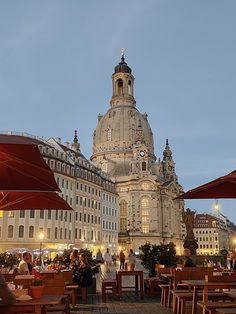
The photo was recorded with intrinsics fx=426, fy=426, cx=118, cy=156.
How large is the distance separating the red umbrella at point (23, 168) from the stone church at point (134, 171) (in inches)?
3940

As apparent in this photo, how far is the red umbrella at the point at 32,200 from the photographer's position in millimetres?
13359

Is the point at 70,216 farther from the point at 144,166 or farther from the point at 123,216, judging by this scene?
the point at 144,166

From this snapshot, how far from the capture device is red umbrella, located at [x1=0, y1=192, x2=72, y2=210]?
43.8 ft

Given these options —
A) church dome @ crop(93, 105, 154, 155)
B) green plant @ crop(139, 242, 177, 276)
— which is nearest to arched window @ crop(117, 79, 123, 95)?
church dome @ crop(93, 105, 154, 155)

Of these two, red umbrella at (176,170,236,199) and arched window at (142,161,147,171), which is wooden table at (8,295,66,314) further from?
arched window at (142,161,147,171)

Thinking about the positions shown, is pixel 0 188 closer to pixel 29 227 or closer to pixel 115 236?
pixel 29 227

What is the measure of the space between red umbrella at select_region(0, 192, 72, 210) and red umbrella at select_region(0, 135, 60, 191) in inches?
158

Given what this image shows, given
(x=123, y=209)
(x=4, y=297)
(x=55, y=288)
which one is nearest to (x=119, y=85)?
(x=123, y=209)

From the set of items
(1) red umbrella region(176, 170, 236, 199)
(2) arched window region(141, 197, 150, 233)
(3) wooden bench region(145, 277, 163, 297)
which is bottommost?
(3) wooden bench region(145, 277, 163, 297)

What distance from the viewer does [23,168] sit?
9148 millimetres

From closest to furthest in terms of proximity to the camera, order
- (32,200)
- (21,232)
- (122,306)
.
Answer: (32,200), (122,306), (21,232)

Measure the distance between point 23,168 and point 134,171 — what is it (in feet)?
351

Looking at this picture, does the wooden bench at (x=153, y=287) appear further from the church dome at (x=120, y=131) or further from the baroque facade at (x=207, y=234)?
the baroque facade at (x=207, y=234)

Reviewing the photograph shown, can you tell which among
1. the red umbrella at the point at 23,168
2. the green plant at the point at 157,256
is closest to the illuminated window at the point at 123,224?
the green plant at the point at 157,256
